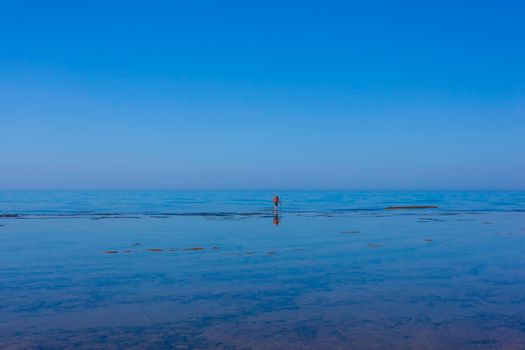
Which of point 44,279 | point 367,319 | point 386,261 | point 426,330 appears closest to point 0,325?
point 44,279

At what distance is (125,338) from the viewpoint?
31.1 ft

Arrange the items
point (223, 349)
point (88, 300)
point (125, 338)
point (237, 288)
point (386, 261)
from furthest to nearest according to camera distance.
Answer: point (386, 261)
point (237, 288)
point (88, 300)
point (125, 338)
point (223, 349)

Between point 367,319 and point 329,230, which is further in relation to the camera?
point 329,230

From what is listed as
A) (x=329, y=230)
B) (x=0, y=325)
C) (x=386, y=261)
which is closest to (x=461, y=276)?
(x=386, y=261)

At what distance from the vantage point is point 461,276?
51.7ft

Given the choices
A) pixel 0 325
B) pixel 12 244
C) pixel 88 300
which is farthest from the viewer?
pixel 12 244

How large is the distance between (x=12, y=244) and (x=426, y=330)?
22.5 m

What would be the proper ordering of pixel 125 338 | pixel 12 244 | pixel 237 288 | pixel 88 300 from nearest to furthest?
pixel 125 338 → pixel 88 300 → pixel 237 288 → pixel 12 244

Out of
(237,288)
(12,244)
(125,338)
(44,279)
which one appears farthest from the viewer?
(12,244)

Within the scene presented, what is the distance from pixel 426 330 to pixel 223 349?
452 cm

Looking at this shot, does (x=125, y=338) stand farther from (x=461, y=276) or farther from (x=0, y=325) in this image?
(x=461, y=276)

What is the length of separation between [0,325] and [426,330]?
9542 mm

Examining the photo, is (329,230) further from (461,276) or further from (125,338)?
(125,338)

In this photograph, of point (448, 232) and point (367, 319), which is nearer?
point (367, 319)
